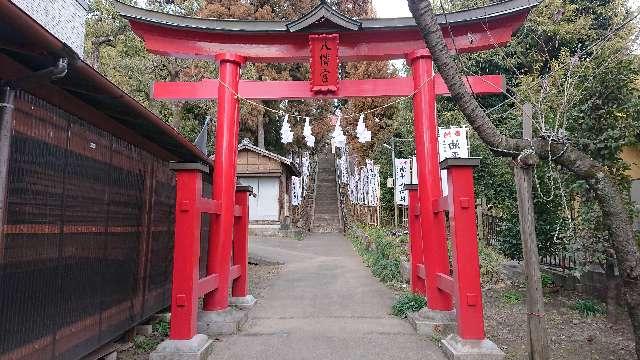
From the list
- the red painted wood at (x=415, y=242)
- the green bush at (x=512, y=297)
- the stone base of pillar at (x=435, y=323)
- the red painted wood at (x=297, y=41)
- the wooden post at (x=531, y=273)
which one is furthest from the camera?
the green bush at (x=512, y=297)

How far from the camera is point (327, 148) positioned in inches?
1922

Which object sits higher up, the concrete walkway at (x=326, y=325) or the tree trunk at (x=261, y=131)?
the tree trunk at (x=261, y=131)

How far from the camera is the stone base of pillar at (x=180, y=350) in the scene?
492 cm

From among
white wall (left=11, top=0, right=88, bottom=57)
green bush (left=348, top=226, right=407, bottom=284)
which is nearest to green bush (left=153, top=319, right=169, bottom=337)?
green bush (left=348, top=226, right=407, bottom=284)

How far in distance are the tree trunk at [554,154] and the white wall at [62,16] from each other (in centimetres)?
798

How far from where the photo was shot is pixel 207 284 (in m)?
6.07

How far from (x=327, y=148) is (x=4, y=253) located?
150ft

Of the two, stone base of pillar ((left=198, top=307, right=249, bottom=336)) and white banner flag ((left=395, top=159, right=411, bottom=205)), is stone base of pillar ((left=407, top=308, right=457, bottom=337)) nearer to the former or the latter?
stone base of pillar ((left=198, top=307, right=249, bottom=336))

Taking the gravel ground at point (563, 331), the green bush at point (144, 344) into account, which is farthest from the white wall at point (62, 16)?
the gravel ground at point (563, 331)

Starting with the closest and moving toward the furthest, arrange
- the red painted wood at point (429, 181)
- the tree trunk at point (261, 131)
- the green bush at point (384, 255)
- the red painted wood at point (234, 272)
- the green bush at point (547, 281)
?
the red painted wood at point (429, 181) < the red painted wood at point (234, 272) < the green bush at point (547, 281) < the green bush at point (384, 255) < the tree trunk at point (261, 131)

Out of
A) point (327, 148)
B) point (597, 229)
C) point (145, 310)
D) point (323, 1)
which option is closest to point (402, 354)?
point (145, 310)

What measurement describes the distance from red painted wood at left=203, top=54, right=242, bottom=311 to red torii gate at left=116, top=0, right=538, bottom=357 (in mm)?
16

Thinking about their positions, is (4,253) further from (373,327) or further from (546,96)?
(546,96)

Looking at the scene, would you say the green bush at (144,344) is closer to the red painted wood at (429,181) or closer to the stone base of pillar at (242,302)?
the stone base of pillar at (242,302)
